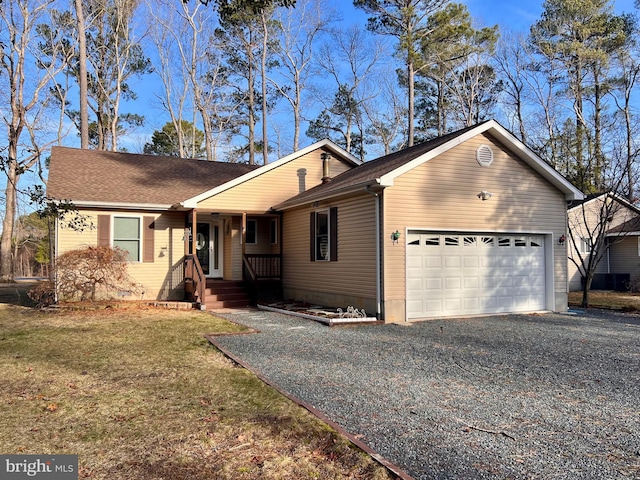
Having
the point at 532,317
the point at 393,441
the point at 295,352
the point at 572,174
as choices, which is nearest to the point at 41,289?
the point at 295,352

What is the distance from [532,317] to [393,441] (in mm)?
8837

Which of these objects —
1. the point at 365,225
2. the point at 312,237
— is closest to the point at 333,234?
the point at 312,237

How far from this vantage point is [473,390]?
5.14m

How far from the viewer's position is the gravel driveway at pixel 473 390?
11.2 feet

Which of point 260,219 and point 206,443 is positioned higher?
point 260,219

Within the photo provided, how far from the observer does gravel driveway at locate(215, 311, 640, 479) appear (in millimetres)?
3424

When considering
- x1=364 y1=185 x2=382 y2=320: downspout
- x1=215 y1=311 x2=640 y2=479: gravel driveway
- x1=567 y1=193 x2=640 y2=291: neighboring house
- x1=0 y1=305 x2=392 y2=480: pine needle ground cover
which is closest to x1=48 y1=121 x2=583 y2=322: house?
x1=364 y1=185 x2=382 y2=320: downspout

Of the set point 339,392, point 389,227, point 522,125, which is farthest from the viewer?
point 522,125

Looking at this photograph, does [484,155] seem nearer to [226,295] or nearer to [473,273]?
[473,273]

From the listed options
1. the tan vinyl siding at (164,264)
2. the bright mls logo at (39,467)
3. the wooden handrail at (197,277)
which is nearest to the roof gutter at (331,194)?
the wooden handrail at (197,277)

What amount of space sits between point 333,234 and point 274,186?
364cm

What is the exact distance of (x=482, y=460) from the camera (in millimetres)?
3363

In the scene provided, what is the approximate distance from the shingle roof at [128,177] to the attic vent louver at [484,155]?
833 cm

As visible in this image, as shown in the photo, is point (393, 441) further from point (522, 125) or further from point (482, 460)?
point (522, 125)
